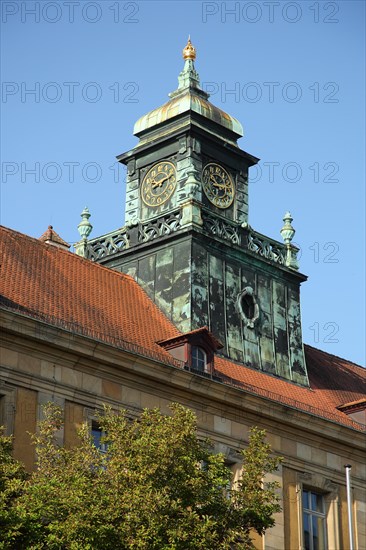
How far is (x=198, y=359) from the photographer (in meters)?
42.3

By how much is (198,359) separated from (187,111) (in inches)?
384

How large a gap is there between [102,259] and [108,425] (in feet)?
52.9

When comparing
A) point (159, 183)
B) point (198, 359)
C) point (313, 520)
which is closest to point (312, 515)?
point (313, 520)

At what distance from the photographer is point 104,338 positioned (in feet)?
132

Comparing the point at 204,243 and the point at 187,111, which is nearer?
the point at 204,243

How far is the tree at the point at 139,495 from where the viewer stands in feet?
98.3

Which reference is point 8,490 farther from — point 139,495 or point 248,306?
point 248,306

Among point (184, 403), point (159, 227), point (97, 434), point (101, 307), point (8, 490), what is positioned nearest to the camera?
point (8, 490)

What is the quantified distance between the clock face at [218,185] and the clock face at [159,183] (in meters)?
1.10

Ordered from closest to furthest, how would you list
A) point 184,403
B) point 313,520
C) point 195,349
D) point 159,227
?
point 184,403
point 195,349
point 313,520
point 159,227

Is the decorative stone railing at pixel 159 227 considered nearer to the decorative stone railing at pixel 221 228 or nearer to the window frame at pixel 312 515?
the decorative stone railing at pixel 221 228

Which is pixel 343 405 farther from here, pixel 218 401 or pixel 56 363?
pixel 56 363

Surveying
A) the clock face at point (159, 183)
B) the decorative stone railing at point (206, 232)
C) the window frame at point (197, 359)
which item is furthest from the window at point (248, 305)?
the window frame at point (197, 359)

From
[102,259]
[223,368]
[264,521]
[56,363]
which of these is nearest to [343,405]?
[223,368]
